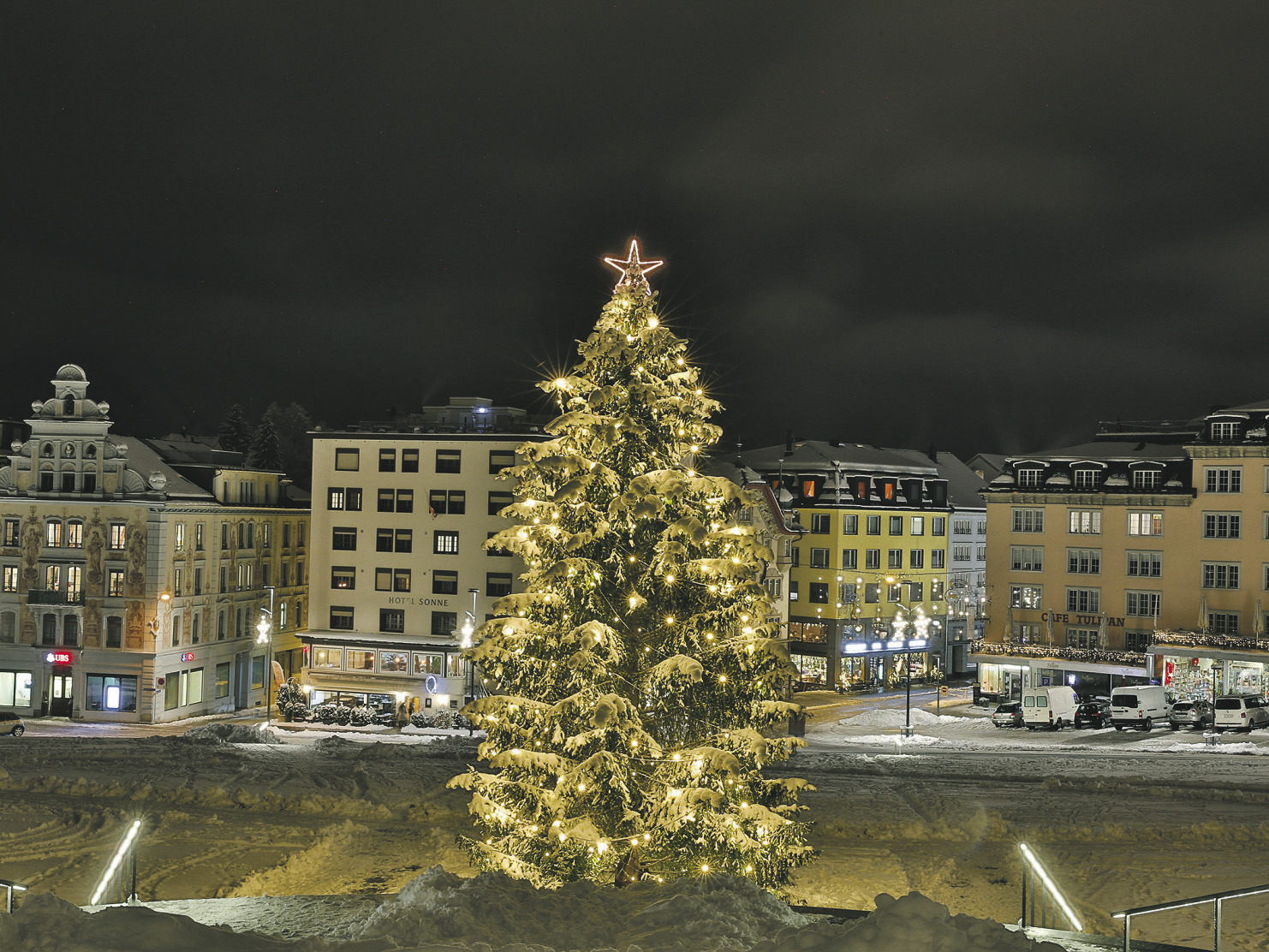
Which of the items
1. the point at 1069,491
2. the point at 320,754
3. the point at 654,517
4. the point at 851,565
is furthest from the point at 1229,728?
the point at 654,517

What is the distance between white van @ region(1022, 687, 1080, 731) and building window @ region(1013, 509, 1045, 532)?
15.2 metres

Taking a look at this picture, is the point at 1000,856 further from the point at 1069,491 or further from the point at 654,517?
the point at 1069,491

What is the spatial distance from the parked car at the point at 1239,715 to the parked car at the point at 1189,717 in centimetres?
188

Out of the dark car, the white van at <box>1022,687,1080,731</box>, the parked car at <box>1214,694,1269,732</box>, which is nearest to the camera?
the parked car at <box>1214,694,1269,732</box>

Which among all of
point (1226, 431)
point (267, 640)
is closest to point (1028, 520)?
→ point (1226, 431)

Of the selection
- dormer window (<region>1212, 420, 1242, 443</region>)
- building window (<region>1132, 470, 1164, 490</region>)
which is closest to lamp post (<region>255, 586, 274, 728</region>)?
building window (<region>1132, 470, 1164, 490</region>)

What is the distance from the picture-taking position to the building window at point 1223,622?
6169 cm

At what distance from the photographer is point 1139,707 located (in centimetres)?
5459

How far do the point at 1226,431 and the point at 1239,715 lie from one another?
59.4 feet

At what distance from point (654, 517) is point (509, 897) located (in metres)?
5.86

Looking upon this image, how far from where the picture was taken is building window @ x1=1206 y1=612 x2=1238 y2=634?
202 ft

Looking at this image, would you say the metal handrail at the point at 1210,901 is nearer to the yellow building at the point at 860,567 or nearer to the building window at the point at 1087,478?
the building window at the point at 1087,478

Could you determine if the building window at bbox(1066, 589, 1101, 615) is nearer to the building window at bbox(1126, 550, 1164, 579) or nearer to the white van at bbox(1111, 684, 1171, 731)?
the building window at bbox(1126, 550, 1164, 579)

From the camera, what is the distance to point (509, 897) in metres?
16.0
